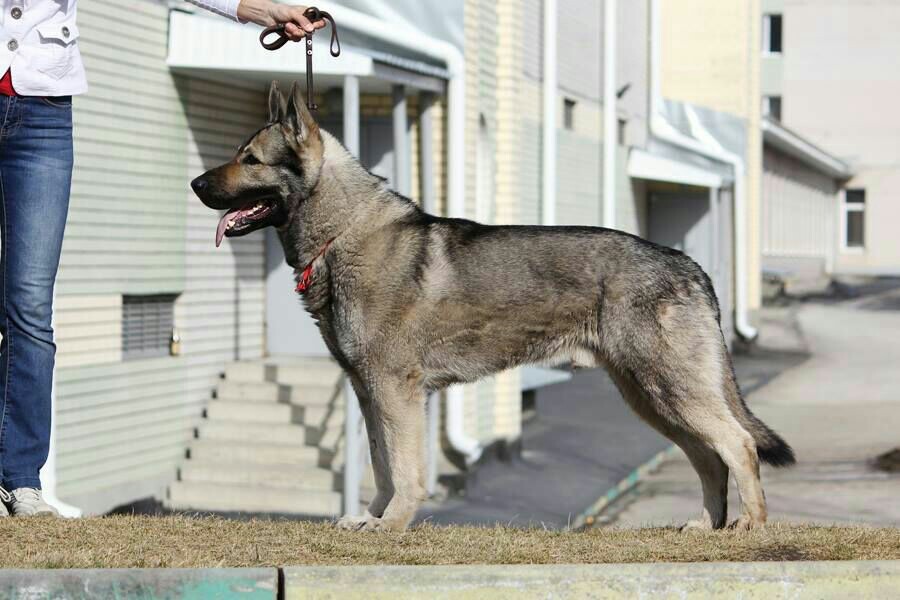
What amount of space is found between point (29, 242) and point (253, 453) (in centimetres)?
739

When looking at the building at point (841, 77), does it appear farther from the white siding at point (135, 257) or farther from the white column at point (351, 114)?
the white column at point (351, 114)

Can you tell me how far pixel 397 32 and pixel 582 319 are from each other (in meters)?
7.21

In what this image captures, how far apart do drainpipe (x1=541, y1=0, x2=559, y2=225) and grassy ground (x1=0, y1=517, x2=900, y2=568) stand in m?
14.2

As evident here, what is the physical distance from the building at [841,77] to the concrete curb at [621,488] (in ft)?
139

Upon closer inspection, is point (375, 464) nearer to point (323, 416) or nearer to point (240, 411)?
point (323, 416)

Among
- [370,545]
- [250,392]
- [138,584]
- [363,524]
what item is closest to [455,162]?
[250,392]

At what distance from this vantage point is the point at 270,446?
13.4 metres

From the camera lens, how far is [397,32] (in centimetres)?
1308

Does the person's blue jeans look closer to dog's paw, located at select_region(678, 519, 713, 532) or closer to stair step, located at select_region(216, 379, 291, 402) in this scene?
dog's paw, located at select_region(678, 519, 713, 532)

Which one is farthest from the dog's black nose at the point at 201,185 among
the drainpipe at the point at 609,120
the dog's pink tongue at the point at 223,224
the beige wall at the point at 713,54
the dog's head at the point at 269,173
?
the beige wall at the point at 713,54

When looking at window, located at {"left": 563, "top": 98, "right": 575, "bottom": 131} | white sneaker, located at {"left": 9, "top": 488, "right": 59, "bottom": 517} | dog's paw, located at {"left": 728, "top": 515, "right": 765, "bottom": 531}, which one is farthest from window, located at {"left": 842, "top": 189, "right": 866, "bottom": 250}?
white sneaker, located at {"left": 9, "top": 488, "right": 59, "bottom": 517}

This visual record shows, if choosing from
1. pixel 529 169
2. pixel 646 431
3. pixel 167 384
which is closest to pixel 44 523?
pixel 167 384

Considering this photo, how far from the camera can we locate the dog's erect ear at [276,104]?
6.25 meters

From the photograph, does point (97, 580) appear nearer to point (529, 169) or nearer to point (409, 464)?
point (409, 464)
